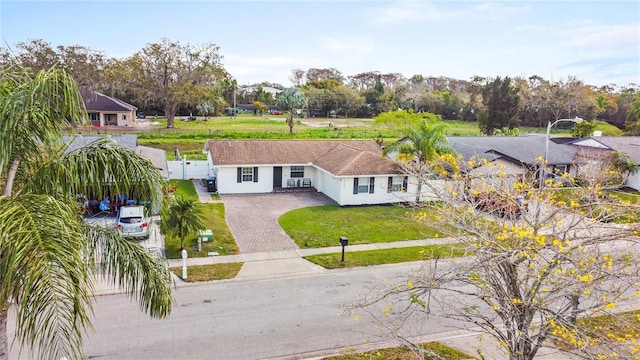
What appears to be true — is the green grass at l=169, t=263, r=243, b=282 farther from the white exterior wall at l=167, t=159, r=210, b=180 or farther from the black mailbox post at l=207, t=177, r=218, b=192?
the white exterior wall at l=167, t=159, r=210, b=180

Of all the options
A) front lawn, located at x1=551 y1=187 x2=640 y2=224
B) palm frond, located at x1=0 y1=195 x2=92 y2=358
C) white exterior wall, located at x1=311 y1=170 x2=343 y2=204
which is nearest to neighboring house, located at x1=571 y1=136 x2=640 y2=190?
white exterior wall, located at x1=311 y1=170 x2=343 y2=204

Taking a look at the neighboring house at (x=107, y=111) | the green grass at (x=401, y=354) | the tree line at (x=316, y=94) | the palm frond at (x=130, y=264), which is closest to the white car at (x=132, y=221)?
the green grass at (x=401, y=354)

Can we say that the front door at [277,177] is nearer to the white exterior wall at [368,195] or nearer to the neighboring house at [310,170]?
the neighboring house at [310,170]

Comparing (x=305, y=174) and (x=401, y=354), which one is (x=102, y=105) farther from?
(x=401, y=354)

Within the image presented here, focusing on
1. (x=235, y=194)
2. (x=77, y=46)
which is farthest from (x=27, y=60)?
(x=235, y=194)

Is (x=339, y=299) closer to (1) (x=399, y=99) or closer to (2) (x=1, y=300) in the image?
(2) (x=1, y=300)
